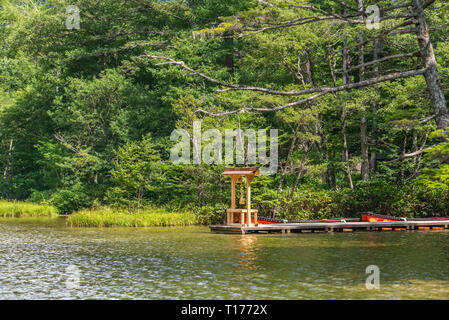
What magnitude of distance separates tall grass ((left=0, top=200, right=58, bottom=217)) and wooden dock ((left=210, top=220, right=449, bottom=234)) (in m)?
18.2

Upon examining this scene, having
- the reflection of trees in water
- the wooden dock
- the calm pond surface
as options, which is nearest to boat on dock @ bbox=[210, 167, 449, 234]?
the wooden dock

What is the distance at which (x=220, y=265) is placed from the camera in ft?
57.0

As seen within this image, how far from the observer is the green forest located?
3338cm

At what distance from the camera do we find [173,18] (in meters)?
48.8

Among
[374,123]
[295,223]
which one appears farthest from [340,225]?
[374,123]

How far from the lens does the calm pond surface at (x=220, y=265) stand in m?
13.2

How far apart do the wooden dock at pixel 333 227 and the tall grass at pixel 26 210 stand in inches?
718

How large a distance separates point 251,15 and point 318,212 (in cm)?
1804

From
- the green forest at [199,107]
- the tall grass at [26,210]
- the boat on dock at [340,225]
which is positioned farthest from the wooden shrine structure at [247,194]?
the tall grass at [26,210]

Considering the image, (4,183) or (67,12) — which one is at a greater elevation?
(67,12)

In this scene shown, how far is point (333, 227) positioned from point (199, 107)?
36.6 ft
